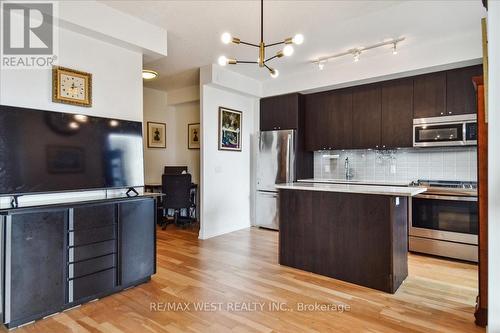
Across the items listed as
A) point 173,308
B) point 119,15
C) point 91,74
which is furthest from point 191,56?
point 173,308

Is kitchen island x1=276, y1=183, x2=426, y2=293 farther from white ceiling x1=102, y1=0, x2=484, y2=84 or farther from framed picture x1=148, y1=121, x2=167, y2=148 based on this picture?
framed picture x1=148, y1=121, x2=167, y2=148

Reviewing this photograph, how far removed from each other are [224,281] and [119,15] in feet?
9.84

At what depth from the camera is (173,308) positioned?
2.43 m

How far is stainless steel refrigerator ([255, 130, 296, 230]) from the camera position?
5.12 meters

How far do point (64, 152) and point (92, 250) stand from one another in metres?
0.91

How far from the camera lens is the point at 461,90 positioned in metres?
3.80

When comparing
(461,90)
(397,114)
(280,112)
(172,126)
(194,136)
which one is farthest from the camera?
(172,126)

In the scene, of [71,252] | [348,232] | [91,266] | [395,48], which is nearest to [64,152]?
[71,252]

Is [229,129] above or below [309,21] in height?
below

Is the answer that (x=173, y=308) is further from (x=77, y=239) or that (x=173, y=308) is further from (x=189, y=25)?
(x=189, y=25)

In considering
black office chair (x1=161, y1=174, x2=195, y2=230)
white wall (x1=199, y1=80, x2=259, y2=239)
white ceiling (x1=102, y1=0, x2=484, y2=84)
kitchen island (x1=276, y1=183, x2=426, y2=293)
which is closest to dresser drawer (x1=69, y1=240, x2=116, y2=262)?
kitchen island (x1=276, y1=183, x2=426, y2=293)

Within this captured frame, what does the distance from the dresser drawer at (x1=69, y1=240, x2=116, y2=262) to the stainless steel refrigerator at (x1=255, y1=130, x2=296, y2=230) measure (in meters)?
3.10

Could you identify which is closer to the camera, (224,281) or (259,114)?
(224,281)

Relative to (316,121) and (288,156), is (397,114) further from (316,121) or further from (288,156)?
(288,156)
